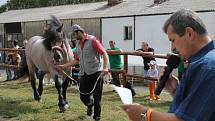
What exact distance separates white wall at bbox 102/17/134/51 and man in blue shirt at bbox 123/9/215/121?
93.2ft

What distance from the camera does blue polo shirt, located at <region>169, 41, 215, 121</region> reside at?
2.01 meters

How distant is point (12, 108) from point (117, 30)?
23046mm

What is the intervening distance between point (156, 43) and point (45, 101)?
772 inches

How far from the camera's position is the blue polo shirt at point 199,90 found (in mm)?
2006

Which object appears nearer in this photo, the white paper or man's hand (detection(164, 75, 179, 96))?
the white paper

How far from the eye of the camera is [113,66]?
1222 cm

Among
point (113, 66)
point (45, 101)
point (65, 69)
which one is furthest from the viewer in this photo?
point (113, 66)

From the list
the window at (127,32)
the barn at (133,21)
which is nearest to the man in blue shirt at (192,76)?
the barn at (133,21)

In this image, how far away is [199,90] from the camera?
79.7 inches

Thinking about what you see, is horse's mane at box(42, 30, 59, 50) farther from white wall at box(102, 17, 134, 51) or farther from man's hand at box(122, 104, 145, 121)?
white wall at box(102, 17, 134, 51)

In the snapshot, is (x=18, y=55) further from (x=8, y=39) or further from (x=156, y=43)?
(x=8, y=39)

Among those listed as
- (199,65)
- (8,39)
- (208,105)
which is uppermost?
(199,65)

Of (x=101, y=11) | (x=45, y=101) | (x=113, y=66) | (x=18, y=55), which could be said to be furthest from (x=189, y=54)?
(x=101, y=11)

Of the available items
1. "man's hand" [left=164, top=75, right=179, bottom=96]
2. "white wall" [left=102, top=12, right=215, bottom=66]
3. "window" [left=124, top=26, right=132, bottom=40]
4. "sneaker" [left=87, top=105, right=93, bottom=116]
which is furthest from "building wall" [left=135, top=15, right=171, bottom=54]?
"man's hand" [left=164, top=75, right=179, bottom=96]
